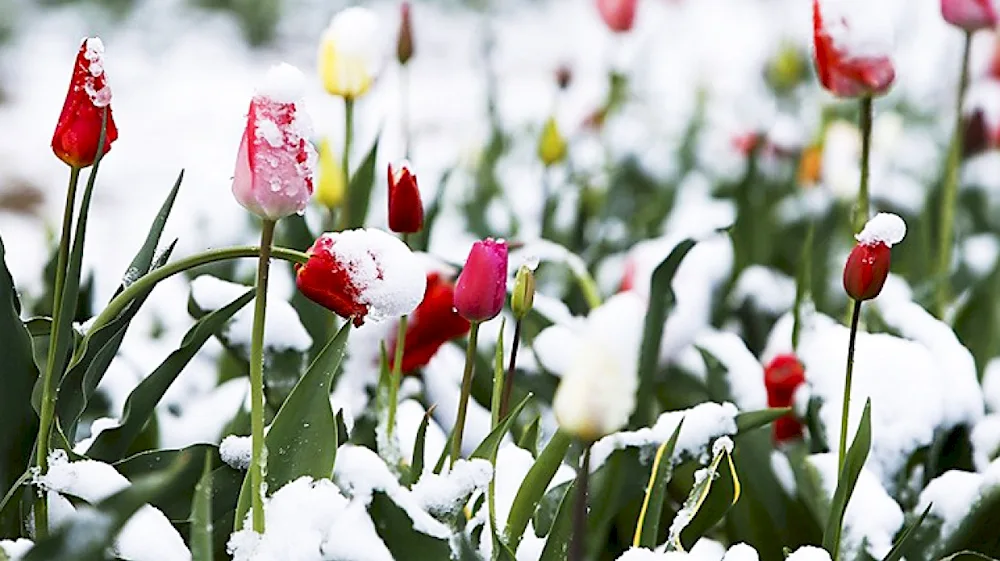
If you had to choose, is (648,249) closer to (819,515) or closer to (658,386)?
(658,386)

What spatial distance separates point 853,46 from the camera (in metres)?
0.95

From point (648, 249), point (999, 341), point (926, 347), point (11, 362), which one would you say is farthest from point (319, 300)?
point (999, 341)

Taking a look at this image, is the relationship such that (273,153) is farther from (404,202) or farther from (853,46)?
(853,46)

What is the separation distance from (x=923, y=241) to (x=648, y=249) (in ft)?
1.32

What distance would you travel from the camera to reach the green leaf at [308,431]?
2.22ft

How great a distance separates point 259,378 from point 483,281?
126 mm

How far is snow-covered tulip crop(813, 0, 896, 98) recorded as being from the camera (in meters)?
0.94

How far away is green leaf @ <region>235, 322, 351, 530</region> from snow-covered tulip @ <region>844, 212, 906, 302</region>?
251 mm

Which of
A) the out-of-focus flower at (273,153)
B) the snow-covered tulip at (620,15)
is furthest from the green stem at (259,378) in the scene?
the snow-covered tulip at (620,15)

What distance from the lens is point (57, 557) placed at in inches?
19.1

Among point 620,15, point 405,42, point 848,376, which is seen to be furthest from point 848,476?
point 620,15

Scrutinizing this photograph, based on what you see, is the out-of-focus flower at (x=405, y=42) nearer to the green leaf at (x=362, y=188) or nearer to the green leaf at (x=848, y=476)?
the green leaf at (x=362, y=188)

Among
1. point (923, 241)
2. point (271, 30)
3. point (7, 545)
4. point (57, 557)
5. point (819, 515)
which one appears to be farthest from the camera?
point (271, 30)

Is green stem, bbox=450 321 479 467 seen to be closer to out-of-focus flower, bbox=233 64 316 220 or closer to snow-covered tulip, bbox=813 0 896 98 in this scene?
out-of-focus flower, bbox=233 64 316 220
